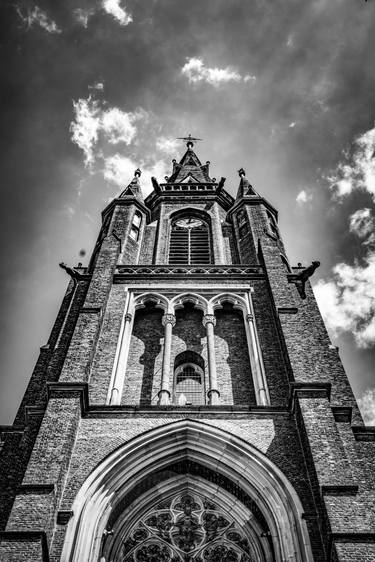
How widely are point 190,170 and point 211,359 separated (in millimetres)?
23417

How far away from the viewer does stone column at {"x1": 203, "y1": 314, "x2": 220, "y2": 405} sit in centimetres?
1431

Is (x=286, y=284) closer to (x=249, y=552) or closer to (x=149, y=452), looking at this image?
(x=149, y=452)

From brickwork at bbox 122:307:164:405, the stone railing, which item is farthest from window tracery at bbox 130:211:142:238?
brickwork at bbox 122:307:164:405

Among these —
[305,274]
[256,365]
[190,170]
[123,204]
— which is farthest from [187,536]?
[190,170]

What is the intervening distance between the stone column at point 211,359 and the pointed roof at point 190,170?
16.6m

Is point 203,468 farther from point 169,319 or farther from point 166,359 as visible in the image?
point 169,319

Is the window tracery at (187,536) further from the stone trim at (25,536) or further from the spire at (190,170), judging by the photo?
the spire at (190,170)

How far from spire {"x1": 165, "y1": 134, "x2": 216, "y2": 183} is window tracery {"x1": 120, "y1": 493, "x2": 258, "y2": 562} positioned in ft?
74.2

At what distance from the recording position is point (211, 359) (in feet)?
50.8

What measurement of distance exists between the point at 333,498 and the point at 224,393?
4654 millimetres

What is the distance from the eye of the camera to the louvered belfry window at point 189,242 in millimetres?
23906

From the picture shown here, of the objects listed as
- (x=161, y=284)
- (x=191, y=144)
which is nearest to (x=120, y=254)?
(x=161, y=284)

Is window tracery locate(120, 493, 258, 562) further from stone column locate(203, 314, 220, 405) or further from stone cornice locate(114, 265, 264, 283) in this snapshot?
stone cornice locate(114, 265, 264, 283)

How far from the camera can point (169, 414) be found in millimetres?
13023
